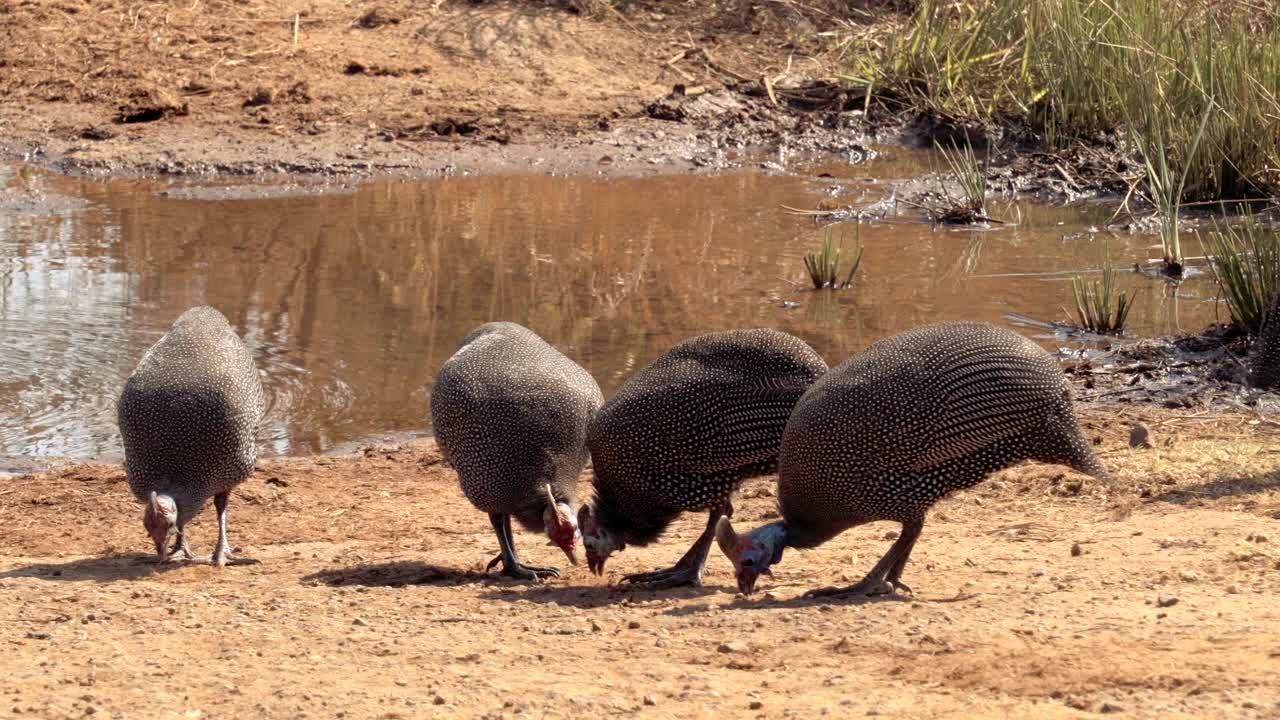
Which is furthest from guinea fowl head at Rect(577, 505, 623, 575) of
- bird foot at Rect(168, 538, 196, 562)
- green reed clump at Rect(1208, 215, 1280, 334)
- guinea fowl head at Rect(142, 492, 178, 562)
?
green reed clump at Rect(1208, 215, 1280, 334)

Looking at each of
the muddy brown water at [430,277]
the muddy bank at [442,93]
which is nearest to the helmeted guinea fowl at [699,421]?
the muddy brown water at [430,277]

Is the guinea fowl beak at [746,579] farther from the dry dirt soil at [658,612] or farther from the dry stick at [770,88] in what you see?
the dry stick at [770,88]

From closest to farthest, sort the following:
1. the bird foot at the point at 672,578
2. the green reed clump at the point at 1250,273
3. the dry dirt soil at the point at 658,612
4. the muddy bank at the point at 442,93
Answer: the dry dirt soil at the point at 658,612 → the bird foot at the point at 672,578 → the green reed clump at the point at 1250,273 → the muddy bank at the point at 442,93

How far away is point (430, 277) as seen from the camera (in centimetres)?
1029

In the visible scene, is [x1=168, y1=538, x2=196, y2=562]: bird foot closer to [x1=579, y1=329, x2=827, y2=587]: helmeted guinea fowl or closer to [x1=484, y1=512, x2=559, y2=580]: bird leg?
[x1=484, y1=512, x2=559, y2=580]: bird leg

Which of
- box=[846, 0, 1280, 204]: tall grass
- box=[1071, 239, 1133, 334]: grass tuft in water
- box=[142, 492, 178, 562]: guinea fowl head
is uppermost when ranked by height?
box=[846, 0, 1280, 204]: tall grass

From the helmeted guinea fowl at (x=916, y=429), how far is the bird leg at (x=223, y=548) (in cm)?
194

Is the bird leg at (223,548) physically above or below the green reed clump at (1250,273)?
below

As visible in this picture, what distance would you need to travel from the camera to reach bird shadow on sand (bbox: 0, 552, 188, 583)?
559cm

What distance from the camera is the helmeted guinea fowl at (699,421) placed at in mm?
5223

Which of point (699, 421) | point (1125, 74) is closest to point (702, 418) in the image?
point (699, 421)

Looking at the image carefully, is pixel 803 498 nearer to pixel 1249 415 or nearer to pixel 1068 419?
pixel 1068 419

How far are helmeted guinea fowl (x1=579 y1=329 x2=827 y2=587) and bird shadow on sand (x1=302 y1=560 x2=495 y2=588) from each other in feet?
2.08

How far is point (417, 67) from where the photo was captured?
48.9ft
